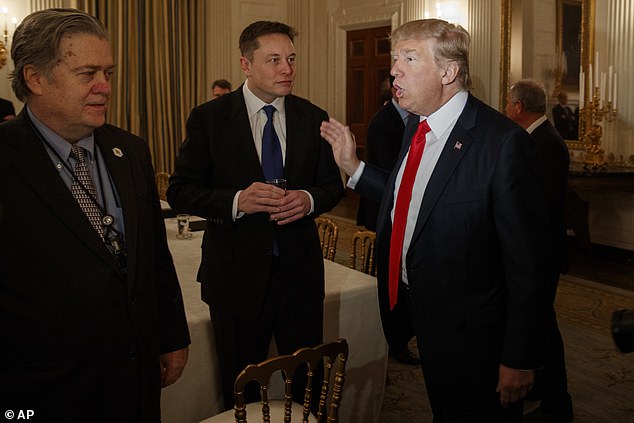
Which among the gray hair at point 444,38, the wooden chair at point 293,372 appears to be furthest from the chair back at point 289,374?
the gray hair at point 444,38

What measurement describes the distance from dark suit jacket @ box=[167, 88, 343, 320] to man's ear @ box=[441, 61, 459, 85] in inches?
24.6

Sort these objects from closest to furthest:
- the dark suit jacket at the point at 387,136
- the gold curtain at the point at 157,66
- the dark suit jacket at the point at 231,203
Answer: the dark suit jacket at the point at 231,203 → the dark suit jacket at the point at 387,136 → the gold curtain at the point at 157,66

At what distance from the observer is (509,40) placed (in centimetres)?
729

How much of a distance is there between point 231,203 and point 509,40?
19.5 feet

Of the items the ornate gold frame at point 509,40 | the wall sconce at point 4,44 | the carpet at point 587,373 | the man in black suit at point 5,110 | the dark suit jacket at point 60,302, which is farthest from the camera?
the wall sconce at point 4,44

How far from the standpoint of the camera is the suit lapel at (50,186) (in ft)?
4.69

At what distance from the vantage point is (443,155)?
197 centimetres

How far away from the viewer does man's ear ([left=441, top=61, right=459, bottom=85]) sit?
199 centimetres

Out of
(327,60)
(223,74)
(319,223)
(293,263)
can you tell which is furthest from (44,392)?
(327,60)

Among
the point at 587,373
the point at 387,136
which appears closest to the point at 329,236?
the point at 387,136

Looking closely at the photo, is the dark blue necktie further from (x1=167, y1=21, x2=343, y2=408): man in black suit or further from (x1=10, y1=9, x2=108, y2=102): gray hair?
(x1=10, y1=9, x2=108, y2=102): gray hair

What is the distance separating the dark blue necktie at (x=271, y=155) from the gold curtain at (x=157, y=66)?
6.77 metres

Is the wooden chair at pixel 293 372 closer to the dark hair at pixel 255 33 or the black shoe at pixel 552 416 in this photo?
the dark hair at pixel 255 33

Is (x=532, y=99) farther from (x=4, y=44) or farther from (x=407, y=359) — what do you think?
(x=4, y=44)
